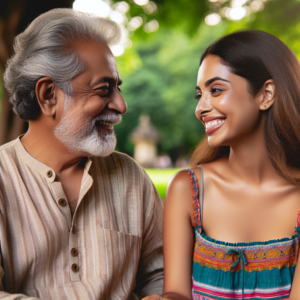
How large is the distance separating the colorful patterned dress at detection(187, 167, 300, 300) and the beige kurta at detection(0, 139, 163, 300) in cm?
50

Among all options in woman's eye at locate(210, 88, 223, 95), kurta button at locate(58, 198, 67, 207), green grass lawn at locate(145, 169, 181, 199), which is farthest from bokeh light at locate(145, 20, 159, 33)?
kurta button at locate(58, 198, 67, 207)

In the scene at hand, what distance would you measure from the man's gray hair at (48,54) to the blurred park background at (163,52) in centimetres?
35

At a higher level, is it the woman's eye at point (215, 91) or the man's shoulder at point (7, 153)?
the woman's eye at point (215, 91)

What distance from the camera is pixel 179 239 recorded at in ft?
7.20

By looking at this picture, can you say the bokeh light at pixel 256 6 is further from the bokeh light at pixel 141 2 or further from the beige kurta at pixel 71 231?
the beige kurta at pixel 71 231

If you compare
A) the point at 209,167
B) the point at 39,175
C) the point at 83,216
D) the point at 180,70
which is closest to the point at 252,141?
the point at 209,167

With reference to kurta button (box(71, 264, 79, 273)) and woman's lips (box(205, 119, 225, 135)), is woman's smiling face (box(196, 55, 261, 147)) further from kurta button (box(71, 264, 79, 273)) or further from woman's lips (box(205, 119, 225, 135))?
kurta button (box(71, 264, 79, 273))

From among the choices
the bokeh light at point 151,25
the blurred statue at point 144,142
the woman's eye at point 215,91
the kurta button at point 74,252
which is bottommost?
the blurred statue at point 144,142

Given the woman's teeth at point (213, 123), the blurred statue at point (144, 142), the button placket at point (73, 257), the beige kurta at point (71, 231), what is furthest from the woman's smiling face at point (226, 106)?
the blurred statue at point (144, 142)

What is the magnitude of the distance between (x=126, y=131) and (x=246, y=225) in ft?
92.8

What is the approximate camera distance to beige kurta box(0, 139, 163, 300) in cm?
199

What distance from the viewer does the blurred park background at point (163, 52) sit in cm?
406

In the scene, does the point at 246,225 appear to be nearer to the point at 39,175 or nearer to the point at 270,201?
the point at 270,201

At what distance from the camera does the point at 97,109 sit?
2.18 meters
